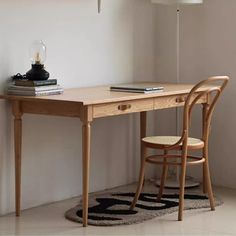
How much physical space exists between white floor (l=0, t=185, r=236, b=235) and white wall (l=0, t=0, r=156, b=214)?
7.1 inches

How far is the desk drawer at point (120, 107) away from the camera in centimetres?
393

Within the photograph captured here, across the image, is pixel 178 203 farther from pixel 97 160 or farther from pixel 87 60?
pixel 87 60

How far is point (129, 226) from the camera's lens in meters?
4.04

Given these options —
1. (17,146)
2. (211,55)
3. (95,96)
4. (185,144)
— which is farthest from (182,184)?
(211,55)

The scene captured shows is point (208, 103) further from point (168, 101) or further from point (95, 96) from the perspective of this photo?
point (95, 96)

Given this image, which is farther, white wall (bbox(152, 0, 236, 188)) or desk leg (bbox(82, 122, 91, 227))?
white wall (bbox(152, 0, 236, 188))

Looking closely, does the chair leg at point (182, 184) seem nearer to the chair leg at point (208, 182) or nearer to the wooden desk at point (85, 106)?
the chair leg at point (208, 182)

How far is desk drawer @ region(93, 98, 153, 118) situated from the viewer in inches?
155

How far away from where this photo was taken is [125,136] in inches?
202

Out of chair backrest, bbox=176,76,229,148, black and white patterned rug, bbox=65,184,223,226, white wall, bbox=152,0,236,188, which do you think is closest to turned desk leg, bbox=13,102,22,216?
black and white patterned rug, bbox=65,184,223,226

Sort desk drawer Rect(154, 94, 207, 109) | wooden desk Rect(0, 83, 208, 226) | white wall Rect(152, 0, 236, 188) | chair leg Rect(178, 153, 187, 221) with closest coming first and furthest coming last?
wooden desk Rect(0, 83, 208, 226)
chair leg Rect(178, 153, 187, 221)
desk drawer Rect(154, 94, 207, 109)
white wall Rect(152, 0, 236, 188)

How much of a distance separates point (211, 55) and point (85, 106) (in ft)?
5.15

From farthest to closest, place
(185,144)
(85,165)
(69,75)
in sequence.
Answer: (69,75) → (185,144) → (85,165)

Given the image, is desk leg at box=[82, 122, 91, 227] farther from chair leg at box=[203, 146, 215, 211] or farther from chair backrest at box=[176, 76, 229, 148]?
chair leg at box=[203, 146, 215, 211]
